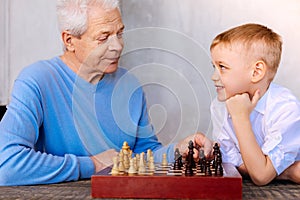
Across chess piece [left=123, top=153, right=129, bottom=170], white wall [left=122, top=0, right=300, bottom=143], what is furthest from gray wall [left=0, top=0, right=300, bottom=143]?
chess piece [left=123, top=153, right=129, bottom=170]

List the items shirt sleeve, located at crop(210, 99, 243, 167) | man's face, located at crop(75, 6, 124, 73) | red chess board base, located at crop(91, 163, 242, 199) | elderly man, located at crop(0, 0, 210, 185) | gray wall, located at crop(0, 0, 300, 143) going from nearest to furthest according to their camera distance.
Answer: red chess board base, located at crop(91, 163, 242, 199) → elderly man, located at crop(0, 0, 210, 185) → shirt sleeve, located at crop(210, 99, 243, 167) → man's face, located at crop(75, 6, 124, 73) → gray wall, located at crop(0, 0, 300, 143)

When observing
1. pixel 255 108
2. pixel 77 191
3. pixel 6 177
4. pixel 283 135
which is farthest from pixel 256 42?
pixel 6 177

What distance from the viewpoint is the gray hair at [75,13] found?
2.07 meters

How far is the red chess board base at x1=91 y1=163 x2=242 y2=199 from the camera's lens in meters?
1.43

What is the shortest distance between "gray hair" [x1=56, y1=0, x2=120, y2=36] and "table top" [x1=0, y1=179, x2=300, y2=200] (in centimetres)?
62

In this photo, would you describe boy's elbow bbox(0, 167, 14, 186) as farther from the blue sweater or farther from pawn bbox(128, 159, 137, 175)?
pawn bbox(128, 159, 137, 175)

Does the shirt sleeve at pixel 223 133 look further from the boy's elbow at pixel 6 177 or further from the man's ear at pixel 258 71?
the boy's elbow at pixel 6 177

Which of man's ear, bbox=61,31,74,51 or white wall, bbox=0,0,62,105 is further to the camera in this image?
white wall, bbox=0,0,62,105

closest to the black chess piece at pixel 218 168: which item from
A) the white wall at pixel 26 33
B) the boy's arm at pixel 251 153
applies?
the boy's arm at pixel 251 153

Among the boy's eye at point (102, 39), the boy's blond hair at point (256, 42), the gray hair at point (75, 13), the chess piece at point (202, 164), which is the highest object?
the gray hair at point (75, 13)

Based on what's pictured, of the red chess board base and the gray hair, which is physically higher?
the gray hair

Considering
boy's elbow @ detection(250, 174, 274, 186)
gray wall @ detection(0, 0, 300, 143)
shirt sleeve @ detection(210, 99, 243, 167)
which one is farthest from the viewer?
gray wall @ detection(0, 0, 300, 143)

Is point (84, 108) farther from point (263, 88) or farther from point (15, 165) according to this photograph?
point (263, 88)

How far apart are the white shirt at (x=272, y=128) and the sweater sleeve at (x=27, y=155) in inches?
19.6
